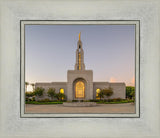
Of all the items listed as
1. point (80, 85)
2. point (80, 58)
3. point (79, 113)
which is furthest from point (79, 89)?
point (79, 113)

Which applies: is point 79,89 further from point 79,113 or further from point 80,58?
point 79,113

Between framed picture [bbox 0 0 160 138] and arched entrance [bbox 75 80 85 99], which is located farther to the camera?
arched entrance [bbox 75 80 85 99]

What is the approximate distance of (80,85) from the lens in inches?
855

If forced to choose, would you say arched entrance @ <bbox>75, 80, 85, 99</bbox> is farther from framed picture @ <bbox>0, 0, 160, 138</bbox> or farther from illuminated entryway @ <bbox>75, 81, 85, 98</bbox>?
framed picture @ <bbox>0, 0, 160, 138</bbox>

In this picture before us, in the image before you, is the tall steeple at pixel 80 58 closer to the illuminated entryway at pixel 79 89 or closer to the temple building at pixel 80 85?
the temple building at pixel 80 85

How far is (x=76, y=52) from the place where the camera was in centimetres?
2177

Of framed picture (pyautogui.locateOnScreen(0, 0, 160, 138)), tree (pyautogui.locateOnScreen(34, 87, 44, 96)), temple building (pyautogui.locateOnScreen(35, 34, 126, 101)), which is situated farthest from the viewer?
temple building (pyautogui.locateOnScreen(35, 34, 126, 101))

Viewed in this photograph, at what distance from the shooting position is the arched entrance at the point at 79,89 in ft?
70.1

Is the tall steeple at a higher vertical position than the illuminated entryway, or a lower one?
higher

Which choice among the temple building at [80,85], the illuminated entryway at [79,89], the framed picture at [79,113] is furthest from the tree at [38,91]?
the framed picture at [79,113]

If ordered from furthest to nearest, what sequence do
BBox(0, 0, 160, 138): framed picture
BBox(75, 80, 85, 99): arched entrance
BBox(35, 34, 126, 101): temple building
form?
BBox(75, 80, 85, 99): arched entrance → BBox(35, 34, 126, 101): temple building → BBox(0, 0, 160, 138): framed picture

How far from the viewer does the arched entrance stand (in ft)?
70.1

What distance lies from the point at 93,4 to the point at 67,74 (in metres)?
16.6

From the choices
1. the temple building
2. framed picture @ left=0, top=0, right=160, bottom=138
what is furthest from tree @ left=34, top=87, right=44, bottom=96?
framed picture @ left=0, top=0, right=160, bottom=138
